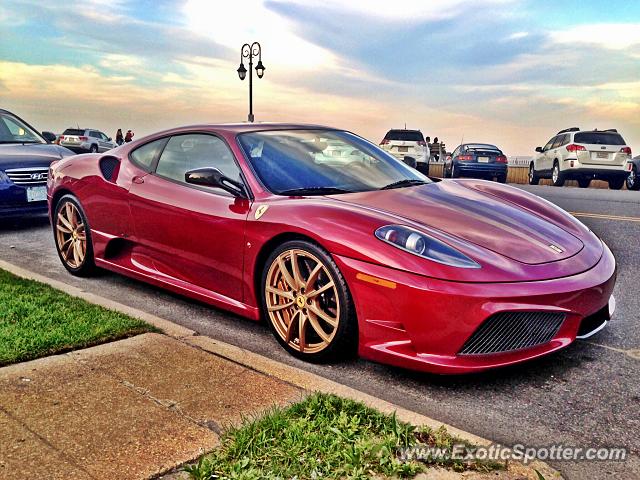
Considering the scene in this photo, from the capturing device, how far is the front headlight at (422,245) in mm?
3166

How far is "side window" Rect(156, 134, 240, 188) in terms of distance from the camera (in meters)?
4.29

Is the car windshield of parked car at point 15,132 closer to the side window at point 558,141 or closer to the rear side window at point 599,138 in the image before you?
the rear side window at point 599,138

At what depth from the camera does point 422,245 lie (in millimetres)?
3234

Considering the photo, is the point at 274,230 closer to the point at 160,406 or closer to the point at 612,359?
the point at 160,406

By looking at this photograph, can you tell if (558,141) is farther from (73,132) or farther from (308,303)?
(73,132)

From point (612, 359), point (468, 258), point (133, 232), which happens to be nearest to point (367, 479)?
point (468, 258)

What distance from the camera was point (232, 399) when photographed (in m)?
2.93

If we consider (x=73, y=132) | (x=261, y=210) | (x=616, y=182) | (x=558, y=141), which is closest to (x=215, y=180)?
(x=261, y=210)

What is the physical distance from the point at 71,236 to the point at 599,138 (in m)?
16.4

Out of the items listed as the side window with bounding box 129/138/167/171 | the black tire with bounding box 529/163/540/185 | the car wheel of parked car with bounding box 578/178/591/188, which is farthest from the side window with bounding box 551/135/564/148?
the side window with bounding box 129/138/167/171

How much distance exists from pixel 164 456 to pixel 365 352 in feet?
3.99

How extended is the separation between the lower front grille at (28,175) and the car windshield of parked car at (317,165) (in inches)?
188

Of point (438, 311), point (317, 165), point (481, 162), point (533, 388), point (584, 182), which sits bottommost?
point (533, 388)

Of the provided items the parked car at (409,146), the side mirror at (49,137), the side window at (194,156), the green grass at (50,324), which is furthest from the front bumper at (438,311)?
the parked car at (409,146)
